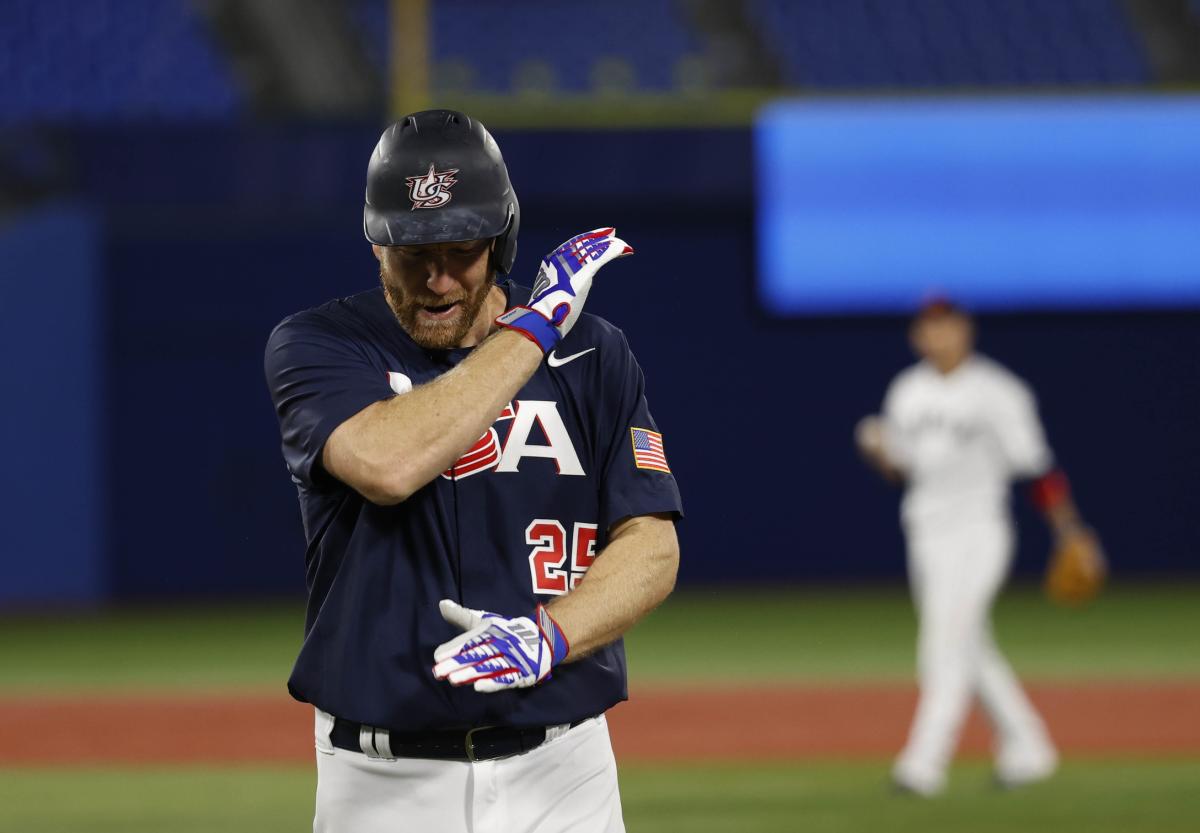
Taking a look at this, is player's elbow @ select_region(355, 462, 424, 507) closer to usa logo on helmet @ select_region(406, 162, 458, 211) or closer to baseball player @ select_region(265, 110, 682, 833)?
baseball player @ select_region(265, 110, 682, 833)

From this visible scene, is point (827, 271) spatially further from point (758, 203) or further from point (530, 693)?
point (530, 693)

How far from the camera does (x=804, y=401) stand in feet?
58.6

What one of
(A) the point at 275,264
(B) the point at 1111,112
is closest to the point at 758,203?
(B) the point at 1111,112

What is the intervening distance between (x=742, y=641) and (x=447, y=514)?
1176cm

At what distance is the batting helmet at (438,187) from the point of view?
322cm

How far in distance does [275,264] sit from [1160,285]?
8.09m

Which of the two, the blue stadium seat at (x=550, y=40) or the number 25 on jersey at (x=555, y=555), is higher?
the blue stadium seat at (x=550, y=40)

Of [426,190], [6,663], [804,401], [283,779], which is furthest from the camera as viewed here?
[804,401]

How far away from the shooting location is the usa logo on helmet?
3229mm

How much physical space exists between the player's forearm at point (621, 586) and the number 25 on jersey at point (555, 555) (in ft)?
0.18

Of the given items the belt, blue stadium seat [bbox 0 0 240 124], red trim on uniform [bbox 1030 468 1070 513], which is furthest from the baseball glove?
blue stadium seat [bbox 0 0 240 124]

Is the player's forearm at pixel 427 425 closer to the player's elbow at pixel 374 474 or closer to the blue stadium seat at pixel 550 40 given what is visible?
the player's elbow at pixel 374 474

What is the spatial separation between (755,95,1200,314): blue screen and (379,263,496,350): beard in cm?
1347

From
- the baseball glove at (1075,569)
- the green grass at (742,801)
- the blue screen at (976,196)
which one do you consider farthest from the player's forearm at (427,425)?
the blue screen at (976,196)
